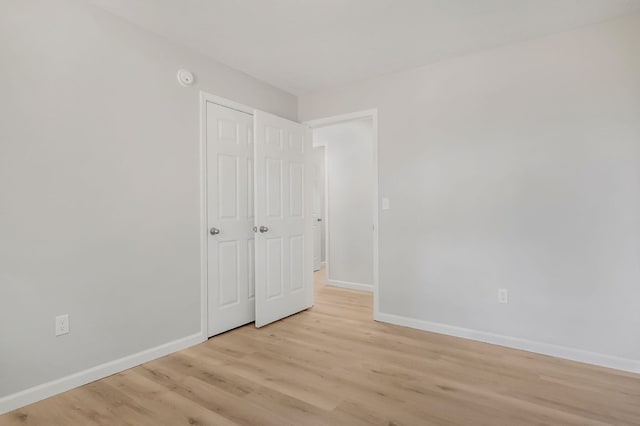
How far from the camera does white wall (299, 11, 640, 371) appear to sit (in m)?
2.28

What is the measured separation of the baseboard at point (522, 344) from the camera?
2.25 m

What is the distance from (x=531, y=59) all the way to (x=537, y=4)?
1.73 feet

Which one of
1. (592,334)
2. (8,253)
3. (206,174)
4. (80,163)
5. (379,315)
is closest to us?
(8,253)

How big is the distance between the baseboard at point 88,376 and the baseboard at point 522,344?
1.84m

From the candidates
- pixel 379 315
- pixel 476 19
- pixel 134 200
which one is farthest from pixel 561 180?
pixel 134 200

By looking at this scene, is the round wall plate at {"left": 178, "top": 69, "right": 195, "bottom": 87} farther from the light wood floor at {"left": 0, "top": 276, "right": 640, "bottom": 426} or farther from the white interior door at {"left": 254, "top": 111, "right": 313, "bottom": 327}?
the light wood floor at {"left": 0, "top": 276, "right": 640, "bottom": 426}

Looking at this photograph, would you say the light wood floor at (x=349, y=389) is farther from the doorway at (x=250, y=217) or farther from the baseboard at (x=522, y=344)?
the doorway at (x=250, y=217)

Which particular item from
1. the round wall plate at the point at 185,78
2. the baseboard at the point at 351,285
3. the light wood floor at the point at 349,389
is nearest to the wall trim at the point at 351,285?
the baseboard at the point at 351,285

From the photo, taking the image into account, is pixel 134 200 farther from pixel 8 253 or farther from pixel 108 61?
pixel 108 61

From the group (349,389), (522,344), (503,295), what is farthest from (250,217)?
(522,344)

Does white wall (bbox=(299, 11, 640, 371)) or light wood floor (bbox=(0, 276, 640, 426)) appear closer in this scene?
light wood floor (bbox=(0, 276, 640, 426))

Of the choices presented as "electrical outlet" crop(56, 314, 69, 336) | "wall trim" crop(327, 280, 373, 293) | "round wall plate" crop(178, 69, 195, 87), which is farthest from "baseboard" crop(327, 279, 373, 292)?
"electrical outlet" crop(56, 314, 69, 336)

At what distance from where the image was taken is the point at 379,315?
3246 millimetres

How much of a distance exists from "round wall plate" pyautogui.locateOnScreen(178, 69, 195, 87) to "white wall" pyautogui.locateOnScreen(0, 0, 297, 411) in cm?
5
